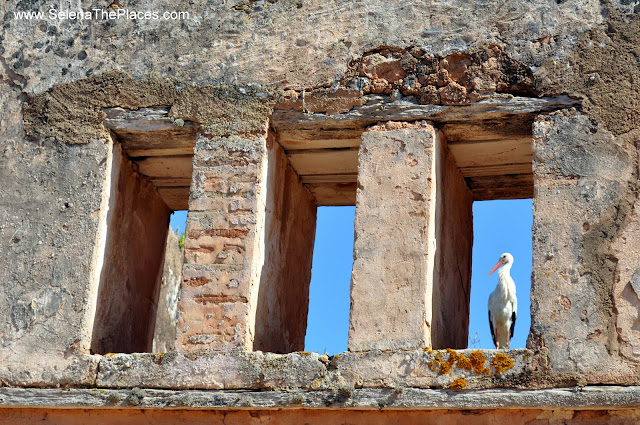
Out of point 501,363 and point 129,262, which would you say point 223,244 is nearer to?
point 129,262

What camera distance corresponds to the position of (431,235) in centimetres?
622

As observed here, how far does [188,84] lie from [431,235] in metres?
1.83

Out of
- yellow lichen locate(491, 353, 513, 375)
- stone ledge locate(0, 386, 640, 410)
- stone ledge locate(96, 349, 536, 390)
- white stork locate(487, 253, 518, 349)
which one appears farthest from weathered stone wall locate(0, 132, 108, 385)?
white stork locate(487, 253, 518, 349)

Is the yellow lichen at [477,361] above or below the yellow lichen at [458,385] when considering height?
above

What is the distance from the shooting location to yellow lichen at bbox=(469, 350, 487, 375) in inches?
228

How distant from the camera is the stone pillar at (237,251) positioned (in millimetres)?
6246

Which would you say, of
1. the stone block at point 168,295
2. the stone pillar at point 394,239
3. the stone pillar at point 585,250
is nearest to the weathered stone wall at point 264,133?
the stone pillar at point 585,250

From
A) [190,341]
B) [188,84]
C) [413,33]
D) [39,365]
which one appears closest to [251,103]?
[188,84]

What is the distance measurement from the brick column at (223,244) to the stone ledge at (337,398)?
31 cm

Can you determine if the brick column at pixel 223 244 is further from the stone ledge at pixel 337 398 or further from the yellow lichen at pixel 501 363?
the yellow lichen at pixel 501 363

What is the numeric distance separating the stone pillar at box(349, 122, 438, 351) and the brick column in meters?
0.59

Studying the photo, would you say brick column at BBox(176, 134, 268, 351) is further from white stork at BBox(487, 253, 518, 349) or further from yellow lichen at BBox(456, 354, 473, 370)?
white stork at BBox(487, 253, 518, 349)

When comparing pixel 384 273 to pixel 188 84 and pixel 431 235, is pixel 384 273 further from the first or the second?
pixel 188 84

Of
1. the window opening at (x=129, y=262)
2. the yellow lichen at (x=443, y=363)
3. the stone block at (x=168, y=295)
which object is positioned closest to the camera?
the yellow lichen at (x=443, y=363)
